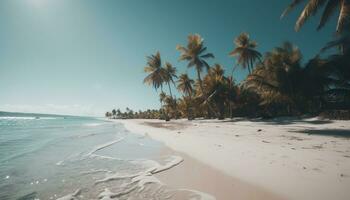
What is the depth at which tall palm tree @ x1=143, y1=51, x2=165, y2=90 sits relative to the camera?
43722mm

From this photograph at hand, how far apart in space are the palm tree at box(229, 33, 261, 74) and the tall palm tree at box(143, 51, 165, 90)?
15.6 m

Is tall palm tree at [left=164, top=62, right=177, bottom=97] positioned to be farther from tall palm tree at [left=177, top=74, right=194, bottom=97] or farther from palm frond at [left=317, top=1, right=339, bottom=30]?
palm frond at [left=317, top=1, right=339, bottom=30]

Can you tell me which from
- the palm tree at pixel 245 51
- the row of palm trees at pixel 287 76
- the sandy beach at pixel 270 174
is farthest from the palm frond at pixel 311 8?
the palm tree at pixel 245 51

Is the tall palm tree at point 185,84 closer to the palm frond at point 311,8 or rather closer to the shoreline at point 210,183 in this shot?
the palm frond at point 311,8

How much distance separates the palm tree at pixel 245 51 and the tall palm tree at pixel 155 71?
15.6 m

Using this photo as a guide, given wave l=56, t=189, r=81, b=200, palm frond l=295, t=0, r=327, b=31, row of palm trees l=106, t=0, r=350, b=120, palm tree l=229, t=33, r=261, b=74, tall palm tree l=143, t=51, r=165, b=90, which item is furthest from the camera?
tall palm tree l=143, t=51, r=165, b=90

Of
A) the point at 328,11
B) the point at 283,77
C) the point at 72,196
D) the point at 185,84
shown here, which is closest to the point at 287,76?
the point at 283,77

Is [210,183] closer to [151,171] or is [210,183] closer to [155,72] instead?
[151,171]

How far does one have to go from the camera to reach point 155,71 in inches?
1727

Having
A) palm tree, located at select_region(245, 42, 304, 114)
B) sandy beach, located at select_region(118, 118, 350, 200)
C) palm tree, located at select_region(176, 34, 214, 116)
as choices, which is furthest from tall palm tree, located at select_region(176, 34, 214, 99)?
sandy beach, located at select_region(118, 118, 350, 200)

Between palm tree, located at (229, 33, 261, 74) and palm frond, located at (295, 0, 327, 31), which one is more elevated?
palm tree, located at (229, 33, 261, 74)

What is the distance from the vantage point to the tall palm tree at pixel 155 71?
43722 millimetres

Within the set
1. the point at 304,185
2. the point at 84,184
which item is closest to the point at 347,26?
the point at 304,185

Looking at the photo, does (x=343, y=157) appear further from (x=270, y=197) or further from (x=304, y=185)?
(x=270, y=197)
